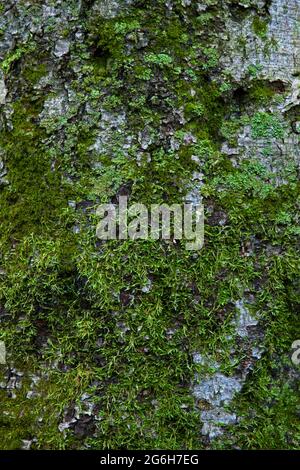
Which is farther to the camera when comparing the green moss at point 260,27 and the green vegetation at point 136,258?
the green moss at point 260,27

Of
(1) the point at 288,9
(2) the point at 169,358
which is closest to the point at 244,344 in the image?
(2) the point at 169,358

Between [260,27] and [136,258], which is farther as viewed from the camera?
[260,27]

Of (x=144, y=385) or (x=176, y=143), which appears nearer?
(x=144, y=385)

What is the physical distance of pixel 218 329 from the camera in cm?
166

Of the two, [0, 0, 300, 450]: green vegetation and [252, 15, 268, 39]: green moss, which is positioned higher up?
[252, 15, 268, 39]: green moss

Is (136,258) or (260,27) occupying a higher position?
(260,27)

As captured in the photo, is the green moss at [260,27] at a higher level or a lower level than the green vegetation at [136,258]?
higher

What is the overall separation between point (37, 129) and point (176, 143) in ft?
1.66

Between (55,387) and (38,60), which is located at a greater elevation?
(38,60)

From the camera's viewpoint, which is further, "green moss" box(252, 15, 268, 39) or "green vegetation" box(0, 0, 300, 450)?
Answer: "green moss" box(252, 15, 268, 39)
